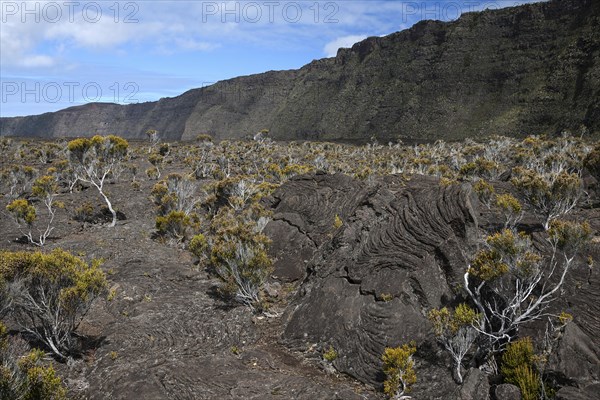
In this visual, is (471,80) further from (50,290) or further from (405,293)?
(50,290)

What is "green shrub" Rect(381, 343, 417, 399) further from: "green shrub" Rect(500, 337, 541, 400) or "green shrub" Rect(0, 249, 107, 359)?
"green shrub" Rect(0, 249, 107, 359)

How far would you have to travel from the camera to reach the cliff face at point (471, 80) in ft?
323

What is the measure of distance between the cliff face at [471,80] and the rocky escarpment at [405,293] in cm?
8750

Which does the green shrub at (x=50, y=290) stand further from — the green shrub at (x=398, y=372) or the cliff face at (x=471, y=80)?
the cliff face at (x=471, y=80)

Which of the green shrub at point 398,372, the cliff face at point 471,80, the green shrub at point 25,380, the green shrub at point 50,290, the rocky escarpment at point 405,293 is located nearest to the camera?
the green shrub at point 25,380

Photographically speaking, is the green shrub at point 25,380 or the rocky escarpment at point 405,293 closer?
the green shrub at point 25,380

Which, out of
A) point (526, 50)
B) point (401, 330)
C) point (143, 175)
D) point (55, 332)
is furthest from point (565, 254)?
point (526, 50)

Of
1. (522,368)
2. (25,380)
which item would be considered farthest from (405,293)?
(25,380)

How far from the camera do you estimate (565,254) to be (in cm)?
1196

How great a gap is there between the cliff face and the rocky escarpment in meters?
87.5

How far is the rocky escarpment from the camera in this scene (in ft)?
33.0

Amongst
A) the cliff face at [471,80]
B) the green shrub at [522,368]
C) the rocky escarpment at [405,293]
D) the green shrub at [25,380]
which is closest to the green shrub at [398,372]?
the rocky escarpment at [405,293]

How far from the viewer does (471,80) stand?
126 meters

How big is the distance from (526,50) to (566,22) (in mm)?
10915
